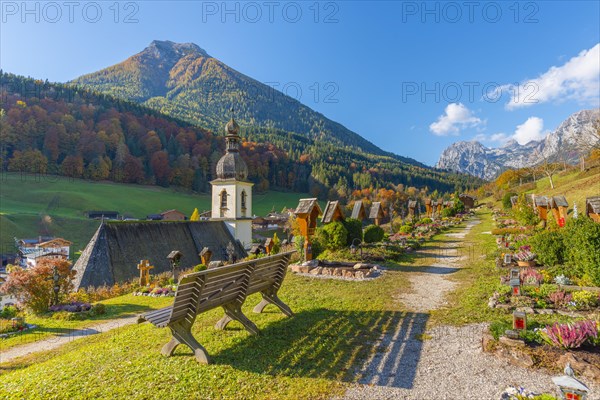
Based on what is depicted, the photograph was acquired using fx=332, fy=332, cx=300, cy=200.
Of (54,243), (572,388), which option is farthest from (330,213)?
(54,243)

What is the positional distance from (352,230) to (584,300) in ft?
31.8

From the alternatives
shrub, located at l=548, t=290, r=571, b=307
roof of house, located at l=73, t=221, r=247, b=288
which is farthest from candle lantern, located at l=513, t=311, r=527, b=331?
roof of house, located at l=73, t=221, r=247, b=288

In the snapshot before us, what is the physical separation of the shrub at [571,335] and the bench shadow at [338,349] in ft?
6.41

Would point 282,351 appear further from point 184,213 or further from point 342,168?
point 342,168

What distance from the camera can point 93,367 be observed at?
4926 mm

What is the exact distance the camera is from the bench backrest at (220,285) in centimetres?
477

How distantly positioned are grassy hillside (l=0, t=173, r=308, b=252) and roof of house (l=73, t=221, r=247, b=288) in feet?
107

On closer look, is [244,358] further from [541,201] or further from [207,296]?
[541,201]

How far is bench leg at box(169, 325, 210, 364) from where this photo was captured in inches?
194

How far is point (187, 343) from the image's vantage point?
5.02m

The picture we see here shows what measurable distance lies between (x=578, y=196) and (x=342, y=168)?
91.8 m

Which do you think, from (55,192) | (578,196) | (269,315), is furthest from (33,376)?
(55,192)

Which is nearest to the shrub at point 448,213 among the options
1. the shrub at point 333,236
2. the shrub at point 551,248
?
the shrub at point 333,236

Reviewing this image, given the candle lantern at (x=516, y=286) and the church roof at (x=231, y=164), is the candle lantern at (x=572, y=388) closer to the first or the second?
the candle lantern at (x=516, y=286)
